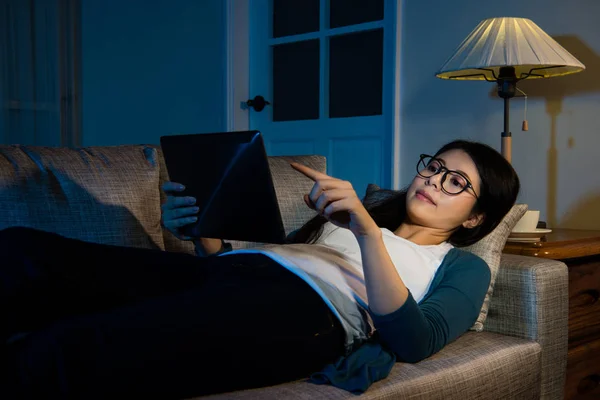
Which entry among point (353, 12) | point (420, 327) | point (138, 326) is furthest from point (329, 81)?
point (138, 326)

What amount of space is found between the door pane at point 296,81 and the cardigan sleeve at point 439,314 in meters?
2.26

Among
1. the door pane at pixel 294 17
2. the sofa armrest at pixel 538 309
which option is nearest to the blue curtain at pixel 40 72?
the door pane at pixel 294 17

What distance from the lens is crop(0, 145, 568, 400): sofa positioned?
4.58ft

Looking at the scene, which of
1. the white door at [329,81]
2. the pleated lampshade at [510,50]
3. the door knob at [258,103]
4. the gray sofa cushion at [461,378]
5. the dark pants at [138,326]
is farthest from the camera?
the door knob at [258,103]

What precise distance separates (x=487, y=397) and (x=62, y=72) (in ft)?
10.7

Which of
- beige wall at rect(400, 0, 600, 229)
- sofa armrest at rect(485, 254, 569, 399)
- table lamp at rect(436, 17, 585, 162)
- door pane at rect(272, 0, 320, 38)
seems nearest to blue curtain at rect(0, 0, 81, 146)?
door pane at rect(272, 0, 320, 38)

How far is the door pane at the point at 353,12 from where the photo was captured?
3361 mm

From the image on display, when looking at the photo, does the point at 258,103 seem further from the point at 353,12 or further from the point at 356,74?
the point at 353,12

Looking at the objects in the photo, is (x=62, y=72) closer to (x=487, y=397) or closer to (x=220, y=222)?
(x=220, y=222)

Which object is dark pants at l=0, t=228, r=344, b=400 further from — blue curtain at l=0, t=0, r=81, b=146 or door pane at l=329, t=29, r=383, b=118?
blue curtain at l=0, t=0, r=81, b=146

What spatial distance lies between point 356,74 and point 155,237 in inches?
80.1

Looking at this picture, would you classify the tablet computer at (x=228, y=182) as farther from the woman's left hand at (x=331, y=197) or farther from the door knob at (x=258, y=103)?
the door knob at (x=258, y=103)

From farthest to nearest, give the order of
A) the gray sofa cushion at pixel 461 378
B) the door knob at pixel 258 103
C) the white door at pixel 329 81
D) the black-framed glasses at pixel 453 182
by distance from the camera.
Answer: the door knob at pixel 258 103 < the white door at pixel 329 81 < the black-framed glasses at pixel 453 182 < the gray sofa cushion at pixel 461 378

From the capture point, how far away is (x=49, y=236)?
115cm
